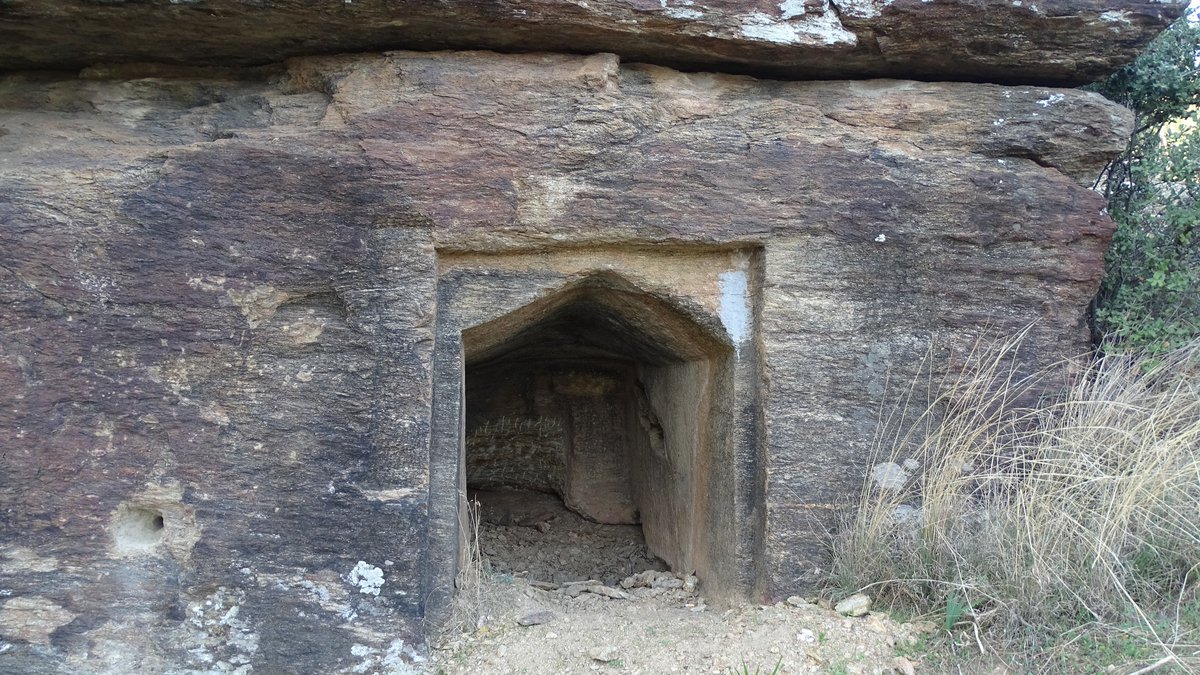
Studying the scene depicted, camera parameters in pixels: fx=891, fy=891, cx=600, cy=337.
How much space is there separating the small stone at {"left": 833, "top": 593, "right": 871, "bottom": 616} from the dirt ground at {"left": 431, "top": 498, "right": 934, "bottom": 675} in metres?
0.03

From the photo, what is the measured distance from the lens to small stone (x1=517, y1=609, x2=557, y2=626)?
3.16m

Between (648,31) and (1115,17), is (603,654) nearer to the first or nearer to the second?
(648,31)

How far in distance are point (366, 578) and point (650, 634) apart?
0.99 metres

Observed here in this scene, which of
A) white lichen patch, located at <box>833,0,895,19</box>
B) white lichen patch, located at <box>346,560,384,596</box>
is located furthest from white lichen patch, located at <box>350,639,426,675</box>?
white lichen patch, located at <box>833,0,895,19</box>

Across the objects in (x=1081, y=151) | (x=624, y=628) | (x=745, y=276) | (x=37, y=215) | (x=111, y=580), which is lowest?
(x=624, y=628)

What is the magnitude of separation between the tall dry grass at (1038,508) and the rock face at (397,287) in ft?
0.53

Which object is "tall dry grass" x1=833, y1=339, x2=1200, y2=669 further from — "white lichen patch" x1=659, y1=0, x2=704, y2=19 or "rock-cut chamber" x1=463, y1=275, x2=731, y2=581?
"white lichen patch" x1=659, y1=0, x2=704, y2=19

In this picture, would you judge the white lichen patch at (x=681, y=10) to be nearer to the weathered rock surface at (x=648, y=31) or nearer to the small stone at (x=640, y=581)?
the weathered rock surface at (x=648, y=31)

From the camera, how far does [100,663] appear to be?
2.75m

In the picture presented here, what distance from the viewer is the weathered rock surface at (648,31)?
2.87 meters

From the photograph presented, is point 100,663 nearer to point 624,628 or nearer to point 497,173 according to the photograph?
point 624,628

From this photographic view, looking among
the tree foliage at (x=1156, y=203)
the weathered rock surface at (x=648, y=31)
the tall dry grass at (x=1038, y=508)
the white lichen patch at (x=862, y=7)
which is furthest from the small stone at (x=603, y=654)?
the tree foliage at (x=1156, y=203)

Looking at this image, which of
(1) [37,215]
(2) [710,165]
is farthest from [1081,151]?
(1) [37,215]

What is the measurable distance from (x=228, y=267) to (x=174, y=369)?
363 mm
